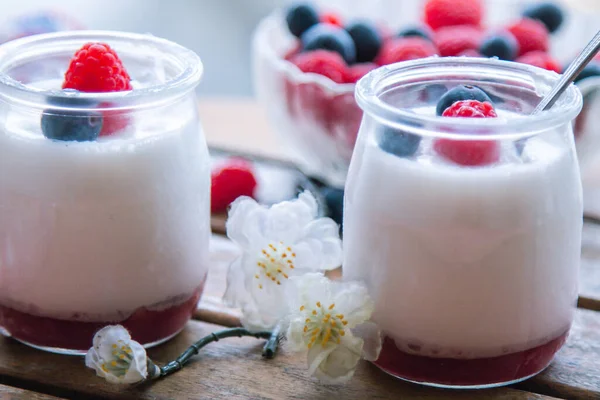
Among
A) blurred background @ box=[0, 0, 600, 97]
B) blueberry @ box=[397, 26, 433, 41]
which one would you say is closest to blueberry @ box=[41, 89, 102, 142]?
blueberry @ box=[397, 26, 433, 41]

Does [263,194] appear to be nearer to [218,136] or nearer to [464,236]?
[218,136]

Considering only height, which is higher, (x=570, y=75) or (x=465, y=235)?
(x=570, y=75)

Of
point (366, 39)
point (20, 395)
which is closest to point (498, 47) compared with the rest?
point (366, 39)

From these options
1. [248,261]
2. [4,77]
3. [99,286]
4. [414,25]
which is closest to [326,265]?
[248,261]

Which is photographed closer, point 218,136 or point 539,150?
point 539,150

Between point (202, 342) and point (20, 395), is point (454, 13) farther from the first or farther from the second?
point (20, 395)

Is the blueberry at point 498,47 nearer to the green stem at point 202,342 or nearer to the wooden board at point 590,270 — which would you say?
the wooden board at point 590,270
